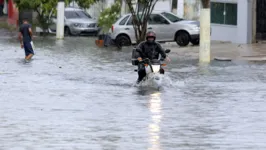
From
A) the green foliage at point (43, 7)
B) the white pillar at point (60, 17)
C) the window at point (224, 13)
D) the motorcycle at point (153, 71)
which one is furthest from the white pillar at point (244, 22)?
the motorcycle at point (153, 71)

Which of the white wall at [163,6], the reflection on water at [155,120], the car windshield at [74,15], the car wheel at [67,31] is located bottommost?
the car wheel at [67,31]

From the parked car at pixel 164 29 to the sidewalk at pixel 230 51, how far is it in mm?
472

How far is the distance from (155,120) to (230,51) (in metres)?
18.2

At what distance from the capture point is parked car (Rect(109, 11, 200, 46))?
37.1 metres

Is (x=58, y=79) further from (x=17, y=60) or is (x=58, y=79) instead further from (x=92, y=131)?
(x=92, y=131)

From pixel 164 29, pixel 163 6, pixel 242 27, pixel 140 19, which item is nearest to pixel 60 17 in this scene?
pixel 140 19

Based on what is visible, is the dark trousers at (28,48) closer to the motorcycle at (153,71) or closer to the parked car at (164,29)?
the parked car at (164,29)

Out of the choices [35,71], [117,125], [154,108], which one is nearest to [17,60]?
[35,71]

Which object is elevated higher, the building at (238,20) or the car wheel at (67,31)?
the building at (238,20)

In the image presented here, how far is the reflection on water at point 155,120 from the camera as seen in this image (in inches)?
486

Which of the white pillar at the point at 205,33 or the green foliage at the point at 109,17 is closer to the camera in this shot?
the white pillar at the point at 205,33

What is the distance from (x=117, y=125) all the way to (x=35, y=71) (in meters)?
11.8

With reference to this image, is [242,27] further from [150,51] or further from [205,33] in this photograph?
[150,51]

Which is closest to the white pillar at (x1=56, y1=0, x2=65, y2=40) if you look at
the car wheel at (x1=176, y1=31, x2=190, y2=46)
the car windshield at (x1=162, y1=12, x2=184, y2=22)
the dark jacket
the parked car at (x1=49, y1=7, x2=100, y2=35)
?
the parked car at (x1=49, y1=7, x2=100, y2=35)
